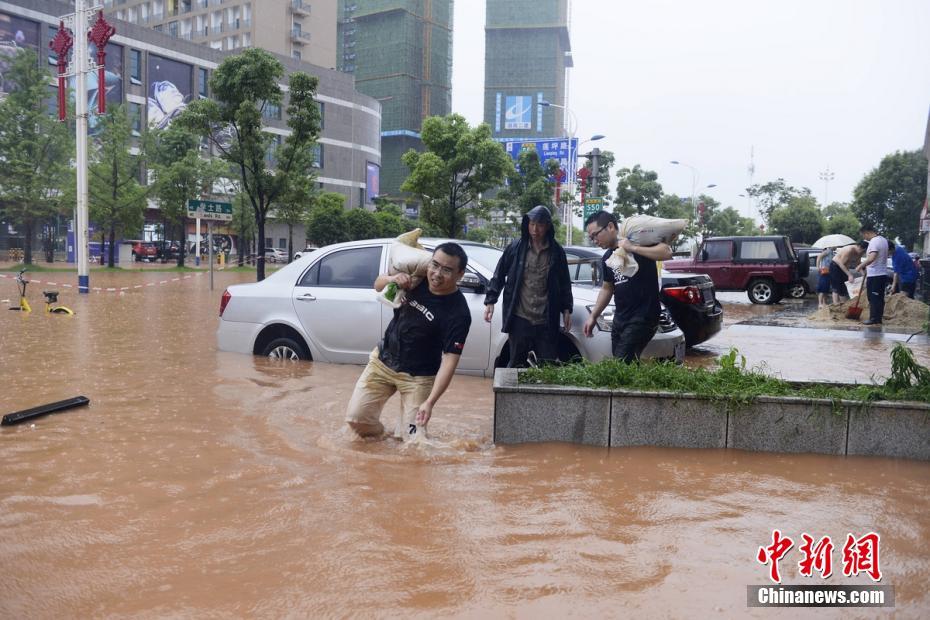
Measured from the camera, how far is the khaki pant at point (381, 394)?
512 centimetres

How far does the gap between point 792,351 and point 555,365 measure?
6326 millimetres

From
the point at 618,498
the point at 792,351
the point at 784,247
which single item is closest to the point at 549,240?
the point at 618,498

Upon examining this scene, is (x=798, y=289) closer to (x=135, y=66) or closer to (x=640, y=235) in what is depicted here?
(x=640, y=235)

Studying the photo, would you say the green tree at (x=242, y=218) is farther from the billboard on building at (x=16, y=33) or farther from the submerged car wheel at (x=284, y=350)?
the submerged car wheel at (x=284, y=350)

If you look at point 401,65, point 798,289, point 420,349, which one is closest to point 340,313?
point 420,349

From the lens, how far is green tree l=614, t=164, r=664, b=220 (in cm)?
5000

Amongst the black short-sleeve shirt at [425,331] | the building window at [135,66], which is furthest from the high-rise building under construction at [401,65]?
the black short-sleeve shirt at [425,331]

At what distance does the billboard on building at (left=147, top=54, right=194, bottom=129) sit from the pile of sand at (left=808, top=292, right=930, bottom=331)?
5355 cm

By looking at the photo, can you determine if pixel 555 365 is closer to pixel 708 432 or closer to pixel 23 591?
pixel 708 432

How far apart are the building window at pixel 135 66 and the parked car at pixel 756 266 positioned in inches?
1975

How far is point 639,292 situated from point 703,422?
1.15 m

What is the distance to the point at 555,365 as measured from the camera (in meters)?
5.88

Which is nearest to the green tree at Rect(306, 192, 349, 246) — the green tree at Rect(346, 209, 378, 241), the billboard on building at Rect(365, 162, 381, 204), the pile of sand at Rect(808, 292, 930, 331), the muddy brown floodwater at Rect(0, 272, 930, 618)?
the green tree at Rect(346, 209, 378, 241)

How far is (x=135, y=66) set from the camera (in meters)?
58.6
